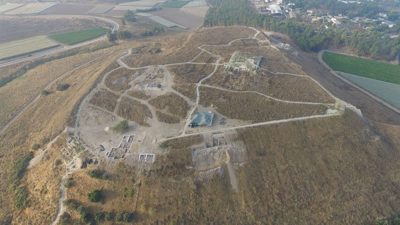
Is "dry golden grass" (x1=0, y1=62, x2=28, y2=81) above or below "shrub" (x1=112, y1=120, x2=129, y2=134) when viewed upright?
below

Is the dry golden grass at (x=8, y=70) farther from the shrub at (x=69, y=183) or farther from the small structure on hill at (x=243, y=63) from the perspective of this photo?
the small structure on hill at (x=243, y=63)

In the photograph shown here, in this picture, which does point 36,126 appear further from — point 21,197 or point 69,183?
point 69,183

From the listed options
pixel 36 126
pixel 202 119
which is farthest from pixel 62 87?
pixel 202 119

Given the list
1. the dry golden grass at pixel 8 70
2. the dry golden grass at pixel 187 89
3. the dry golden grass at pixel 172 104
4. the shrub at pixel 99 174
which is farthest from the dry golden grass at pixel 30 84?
the dry golden grass at pixel 187 89

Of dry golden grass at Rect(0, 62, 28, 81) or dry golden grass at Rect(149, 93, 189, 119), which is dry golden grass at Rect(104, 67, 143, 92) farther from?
dry golden grass at Rect(0, 62, 28, 81)

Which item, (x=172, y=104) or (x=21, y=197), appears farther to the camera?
(x=172, y=104)

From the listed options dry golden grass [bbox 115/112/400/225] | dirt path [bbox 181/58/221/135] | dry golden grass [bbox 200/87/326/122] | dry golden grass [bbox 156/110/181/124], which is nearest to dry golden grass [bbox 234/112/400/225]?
dry golden grass [bbox 115/112/400/225]
